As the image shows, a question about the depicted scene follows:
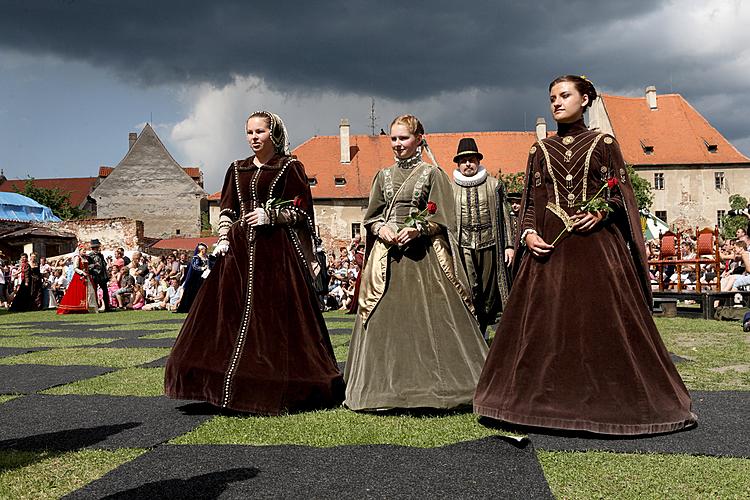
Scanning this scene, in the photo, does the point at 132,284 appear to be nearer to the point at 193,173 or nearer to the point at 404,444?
the point at 404,444

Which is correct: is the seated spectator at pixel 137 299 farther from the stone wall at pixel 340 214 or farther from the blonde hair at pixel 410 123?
the stone wall at pixel 340 214

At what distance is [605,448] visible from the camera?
3.99m

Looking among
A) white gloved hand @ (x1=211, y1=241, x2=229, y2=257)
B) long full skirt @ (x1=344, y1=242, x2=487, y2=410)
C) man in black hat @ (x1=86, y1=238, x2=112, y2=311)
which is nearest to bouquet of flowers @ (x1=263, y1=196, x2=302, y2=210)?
white gloved hand @ (x1=211, y1=241, x2=229, y2=257)

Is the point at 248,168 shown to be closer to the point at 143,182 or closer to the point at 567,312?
the point at 567,312

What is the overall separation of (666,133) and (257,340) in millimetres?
56739

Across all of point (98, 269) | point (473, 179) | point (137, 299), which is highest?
point (473, 179)

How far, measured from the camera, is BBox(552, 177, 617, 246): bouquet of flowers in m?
4.57

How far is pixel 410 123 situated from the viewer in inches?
217

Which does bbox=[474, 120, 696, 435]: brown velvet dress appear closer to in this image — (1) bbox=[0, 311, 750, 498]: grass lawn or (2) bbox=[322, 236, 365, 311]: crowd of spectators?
(1) bbox=[0, 311, 750, 498]: grass lawn

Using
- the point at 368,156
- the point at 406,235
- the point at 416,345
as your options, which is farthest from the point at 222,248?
the point at 368,156

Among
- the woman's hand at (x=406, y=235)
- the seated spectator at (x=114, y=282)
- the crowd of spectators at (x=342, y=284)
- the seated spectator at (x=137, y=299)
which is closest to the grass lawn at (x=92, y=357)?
the woman's hand at (x=406, y=235)

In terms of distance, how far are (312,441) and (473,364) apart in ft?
4.80

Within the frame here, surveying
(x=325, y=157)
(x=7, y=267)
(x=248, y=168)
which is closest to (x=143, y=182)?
(x=325, y=157)

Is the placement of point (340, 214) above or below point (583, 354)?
above
